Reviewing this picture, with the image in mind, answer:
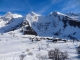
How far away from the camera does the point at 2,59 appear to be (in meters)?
72.1

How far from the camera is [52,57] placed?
72188 mm

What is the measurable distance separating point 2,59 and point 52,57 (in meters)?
21.3

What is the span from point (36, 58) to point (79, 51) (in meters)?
29.9

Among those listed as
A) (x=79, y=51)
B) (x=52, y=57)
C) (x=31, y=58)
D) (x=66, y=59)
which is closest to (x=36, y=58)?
(x=31, y=58)

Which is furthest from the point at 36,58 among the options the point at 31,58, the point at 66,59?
the point at 66,59

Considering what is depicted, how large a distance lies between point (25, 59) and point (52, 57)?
1194cm

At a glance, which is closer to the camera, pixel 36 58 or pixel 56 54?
pixel 56 54

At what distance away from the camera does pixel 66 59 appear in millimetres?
73312

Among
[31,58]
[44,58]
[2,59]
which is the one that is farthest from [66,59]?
[2,59]

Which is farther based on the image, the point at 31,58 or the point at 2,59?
the point at 31,58

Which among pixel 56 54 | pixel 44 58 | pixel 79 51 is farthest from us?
pixel 79 51

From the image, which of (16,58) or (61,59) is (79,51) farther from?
(16,58)

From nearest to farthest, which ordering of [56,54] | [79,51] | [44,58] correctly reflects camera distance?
1. [56,54]
2. [44,58]
3. [79,51]

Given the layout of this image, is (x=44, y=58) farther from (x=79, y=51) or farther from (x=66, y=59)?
(x=79, y=51)
